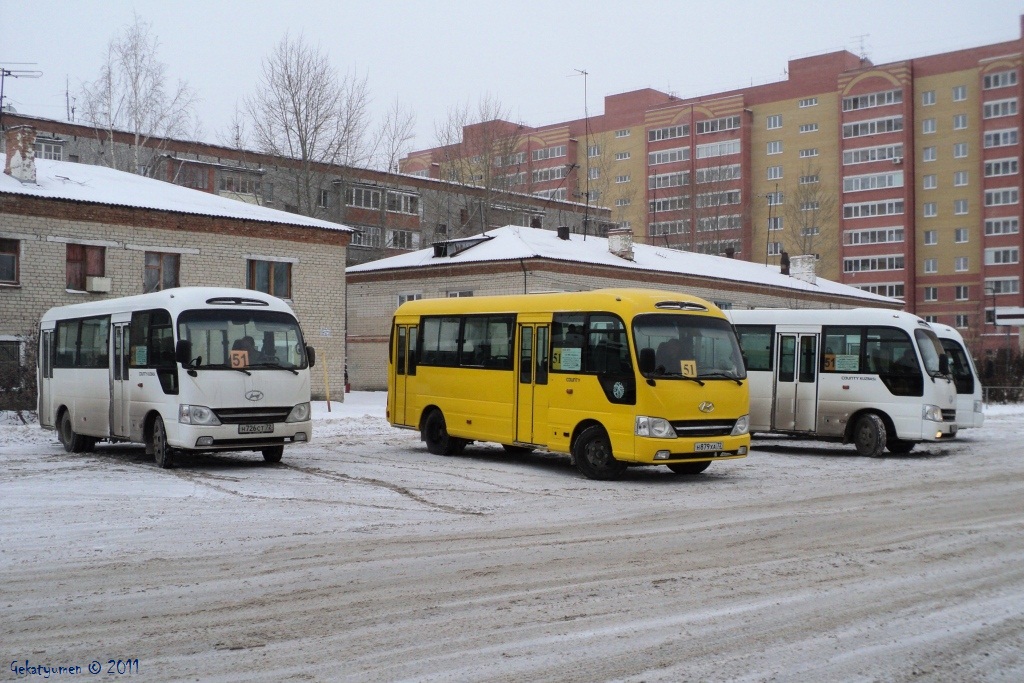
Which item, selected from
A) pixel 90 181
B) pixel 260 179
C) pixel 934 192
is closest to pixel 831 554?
pixel 90 181

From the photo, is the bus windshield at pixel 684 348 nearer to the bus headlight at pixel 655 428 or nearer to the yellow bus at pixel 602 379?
the yellow bus at pixel 602 379

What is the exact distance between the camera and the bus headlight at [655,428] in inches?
557

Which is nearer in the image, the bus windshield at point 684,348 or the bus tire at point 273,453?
the bus windshield at point 684,348

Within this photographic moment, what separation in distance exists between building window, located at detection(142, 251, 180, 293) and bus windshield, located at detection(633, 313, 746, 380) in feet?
70.1

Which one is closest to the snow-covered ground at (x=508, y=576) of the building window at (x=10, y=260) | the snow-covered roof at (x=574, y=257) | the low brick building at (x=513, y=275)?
the building window at (x=10, y=260)

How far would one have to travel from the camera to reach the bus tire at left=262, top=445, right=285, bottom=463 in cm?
1666

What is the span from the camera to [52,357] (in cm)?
1959

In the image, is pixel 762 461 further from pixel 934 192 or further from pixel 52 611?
pixel 934 192

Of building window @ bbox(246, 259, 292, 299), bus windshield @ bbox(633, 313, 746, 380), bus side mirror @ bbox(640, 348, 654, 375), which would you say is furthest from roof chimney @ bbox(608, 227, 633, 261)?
bus side mirror @ bbox(640, 348, 654, 375)

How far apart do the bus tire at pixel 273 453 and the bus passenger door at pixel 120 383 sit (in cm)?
223

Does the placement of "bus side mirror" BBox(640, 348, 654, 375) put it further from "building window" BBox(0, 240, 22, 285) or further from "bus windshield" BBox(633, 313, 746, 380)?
"building window" BBox(0, 240, 22, 285)

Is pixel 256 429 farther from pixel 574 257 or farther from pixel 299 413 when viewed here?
pixel 574 257

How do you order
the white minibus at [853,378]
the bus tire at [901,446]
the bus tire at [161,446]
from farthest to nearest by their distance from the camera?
the bus tire at [901,446], the white minibus at [853,378], the bus tire at [161,446]

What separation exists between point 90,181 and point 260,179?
1339 inches
